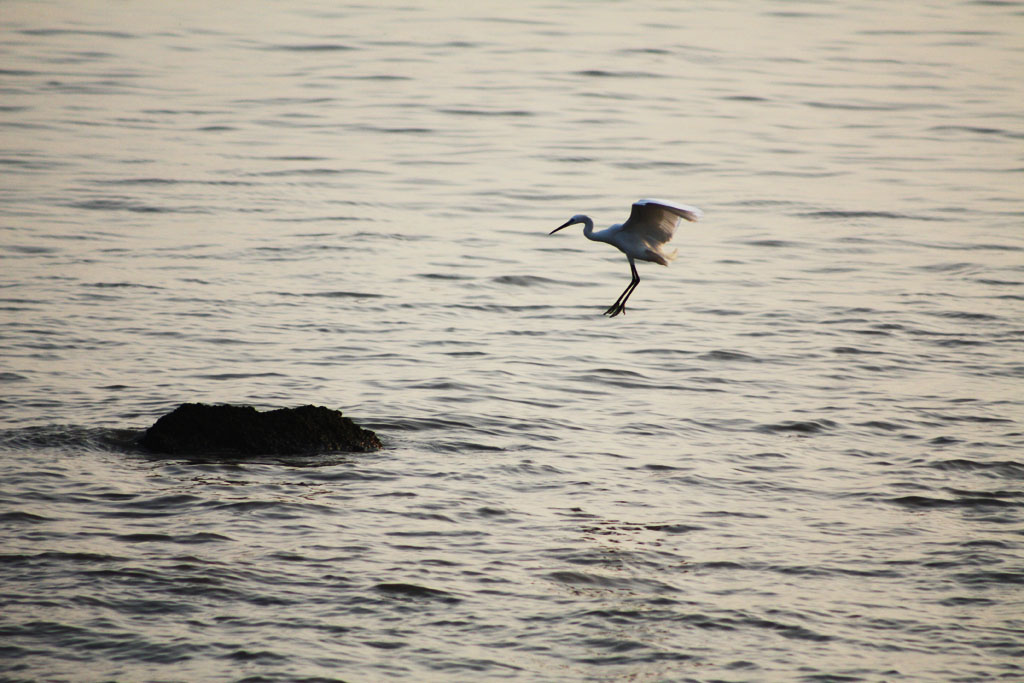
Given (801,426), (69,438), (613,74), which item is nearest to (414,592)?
(69,438)

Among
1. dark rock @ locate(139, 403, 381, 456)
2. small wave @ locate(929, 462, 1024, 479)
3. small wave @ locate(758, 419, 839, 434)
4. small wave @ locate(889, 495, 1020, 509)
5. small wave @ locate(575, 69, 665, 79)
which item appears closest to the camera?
small wave @ locate(889, 495, 1020, 509)

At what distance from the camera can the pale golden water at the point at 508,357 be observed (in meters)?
8.14

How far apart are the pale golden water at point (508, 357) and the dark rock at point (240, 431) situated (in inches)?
8.0

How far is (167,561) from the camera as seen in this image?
28.2 ft

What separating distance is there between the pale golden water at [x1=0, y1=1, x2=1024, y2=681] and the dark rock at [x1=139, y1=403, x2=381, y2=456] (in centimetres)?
20

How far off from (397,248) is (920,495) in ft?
27.8

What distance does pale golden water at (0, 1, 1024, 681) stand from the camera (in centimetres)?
814

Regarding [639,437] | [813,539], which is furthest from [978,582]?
[639,437]

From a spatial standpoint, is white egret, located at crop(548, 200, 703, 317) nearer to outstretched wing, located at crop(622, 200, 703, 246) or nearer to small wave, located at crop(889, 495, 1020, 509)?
outstretched wing, located at crop(622, 200, 703, 246)

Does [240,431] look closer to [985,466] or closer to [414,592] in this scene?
[414,592]

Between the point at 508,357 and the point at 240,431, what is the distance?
13.1ft

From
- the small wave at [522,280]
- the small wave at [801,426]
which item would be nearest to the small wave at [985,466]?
the small wave at [801,426]

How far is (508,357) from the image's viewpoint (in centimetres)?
1361

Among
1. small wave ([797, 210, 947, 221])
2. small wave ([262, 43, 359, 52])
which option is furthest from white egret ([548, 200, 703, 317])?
small wave ([262, 43, 359, 52])
